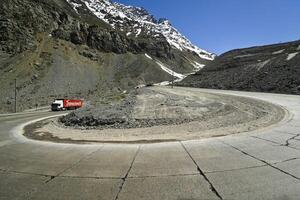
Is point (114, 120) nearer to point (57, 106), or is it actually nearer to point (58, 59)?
point (57, 106)

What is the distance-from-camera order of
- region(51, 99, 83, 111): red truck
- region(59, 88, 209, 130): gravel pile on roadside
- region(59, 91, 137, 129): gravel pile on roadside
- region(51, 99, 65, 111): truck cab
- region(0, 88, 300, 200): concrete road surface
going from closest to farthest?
region(0, 88, 300, 200): concrete road surface < region(59, 88, 209, 130): gravel pile on roadside < region(59, 91, 137, 129): gravel pile on roadside < region(51, 99, 65, 111): truck cab < region(51, 99, 83, 111): red truck

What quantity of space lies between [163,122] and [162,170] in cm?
1062

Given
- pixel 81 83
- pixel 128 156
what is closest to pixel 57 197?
pixel 128 156

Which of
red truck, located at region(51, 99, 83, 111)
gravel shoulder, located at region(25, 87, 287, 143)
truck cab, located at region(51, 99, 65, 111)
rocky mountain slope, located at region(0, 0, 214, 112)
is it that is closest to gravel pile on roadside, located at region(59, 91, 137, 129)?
gravel shoulder, located at region(25, 87, 287, 143)

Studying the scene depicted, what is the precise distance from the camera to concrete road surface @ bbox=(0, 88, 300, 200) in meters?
6.96

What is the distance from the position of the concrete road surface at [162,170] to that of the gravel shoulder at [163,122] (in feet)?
7.41

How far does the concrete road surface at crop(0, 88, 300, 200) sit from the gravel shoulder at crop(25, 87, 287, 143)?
2.26 m

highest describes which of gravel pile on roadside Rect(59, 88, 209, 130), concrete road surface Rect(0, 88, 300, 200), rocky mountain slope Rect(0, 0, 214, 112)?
rocky mountain slope Rect(0, 0, 214, 112)

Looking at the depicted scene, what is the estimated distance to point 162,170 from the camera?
28.6ft

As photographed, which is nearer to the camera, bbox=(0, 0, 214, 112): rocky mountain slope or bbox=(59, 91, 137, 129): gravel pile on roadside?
bbox=(59, 91, 137, 129): gravel pile on roadside

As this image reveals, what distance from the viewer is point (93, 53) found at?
138m

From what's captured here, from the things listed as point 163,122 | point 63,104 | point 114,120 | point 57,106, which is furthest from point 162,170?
point 63,104

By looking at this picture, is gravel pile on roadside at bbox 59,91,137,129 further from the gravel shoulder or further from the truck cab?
the truck cab

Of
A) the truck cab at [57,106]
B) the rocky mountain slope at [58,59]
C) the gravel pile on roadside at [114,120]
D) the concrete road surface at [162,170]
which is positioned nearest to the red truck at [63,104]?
the truck cab at [57,106]
